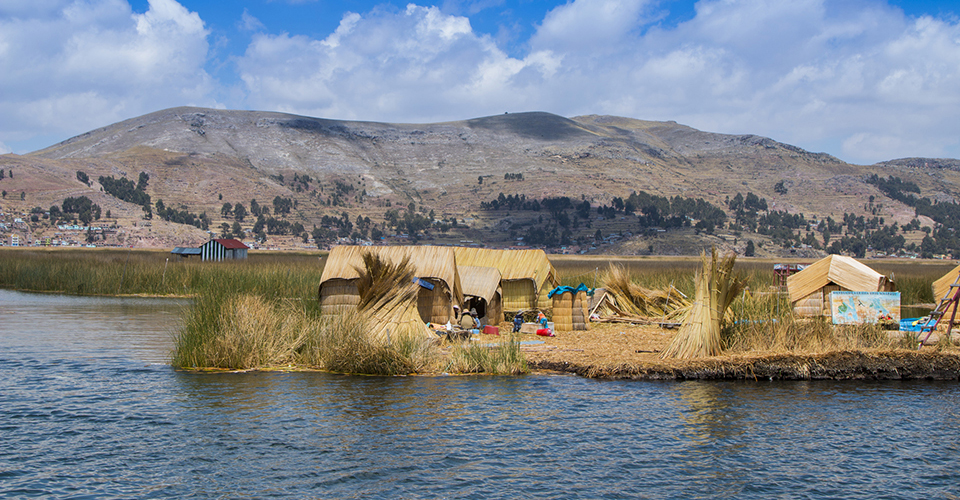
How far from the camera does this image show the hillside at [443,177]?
109250 mm

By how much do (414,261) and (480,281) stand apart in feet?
10.5

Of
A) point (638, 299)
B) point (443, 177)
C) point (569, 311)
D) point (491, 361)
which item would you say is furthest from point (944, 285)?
point (443, 177)

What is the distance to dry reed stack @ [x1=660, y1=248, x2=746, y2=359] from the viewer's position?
1471cm

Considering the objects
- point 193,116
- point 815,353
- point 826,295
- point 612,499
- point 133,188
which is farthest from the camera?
point 193,116

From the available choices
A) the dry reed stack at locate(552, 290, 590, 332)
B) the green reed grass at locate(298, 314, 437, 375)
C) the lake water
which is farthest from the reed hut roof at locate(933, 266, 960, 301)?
the green reed grass at locate(298, 314, 437, 375)

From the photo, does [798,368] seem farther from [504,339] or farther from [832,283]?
[832,283]

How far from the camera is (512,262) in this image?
85.8 feet

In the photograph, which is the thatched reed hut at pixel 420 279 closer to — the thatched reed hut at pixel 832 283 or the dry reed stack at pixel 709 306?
the dry reed stack at pixel 709 306

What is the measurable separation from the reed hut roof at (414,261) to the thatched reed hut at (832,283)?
1030 centimetres

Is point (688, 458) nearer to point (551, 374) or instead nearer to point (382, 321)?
point (551, 374)

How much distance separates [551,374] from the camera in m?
15.0

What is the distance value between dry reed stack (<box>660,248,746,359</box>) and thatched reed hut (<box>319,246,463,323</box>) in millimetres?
6742

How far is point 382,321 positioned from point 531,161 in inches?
5525

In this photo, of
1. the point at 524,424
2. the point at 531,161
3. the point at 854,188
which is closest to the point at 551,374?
the point at 524,424
